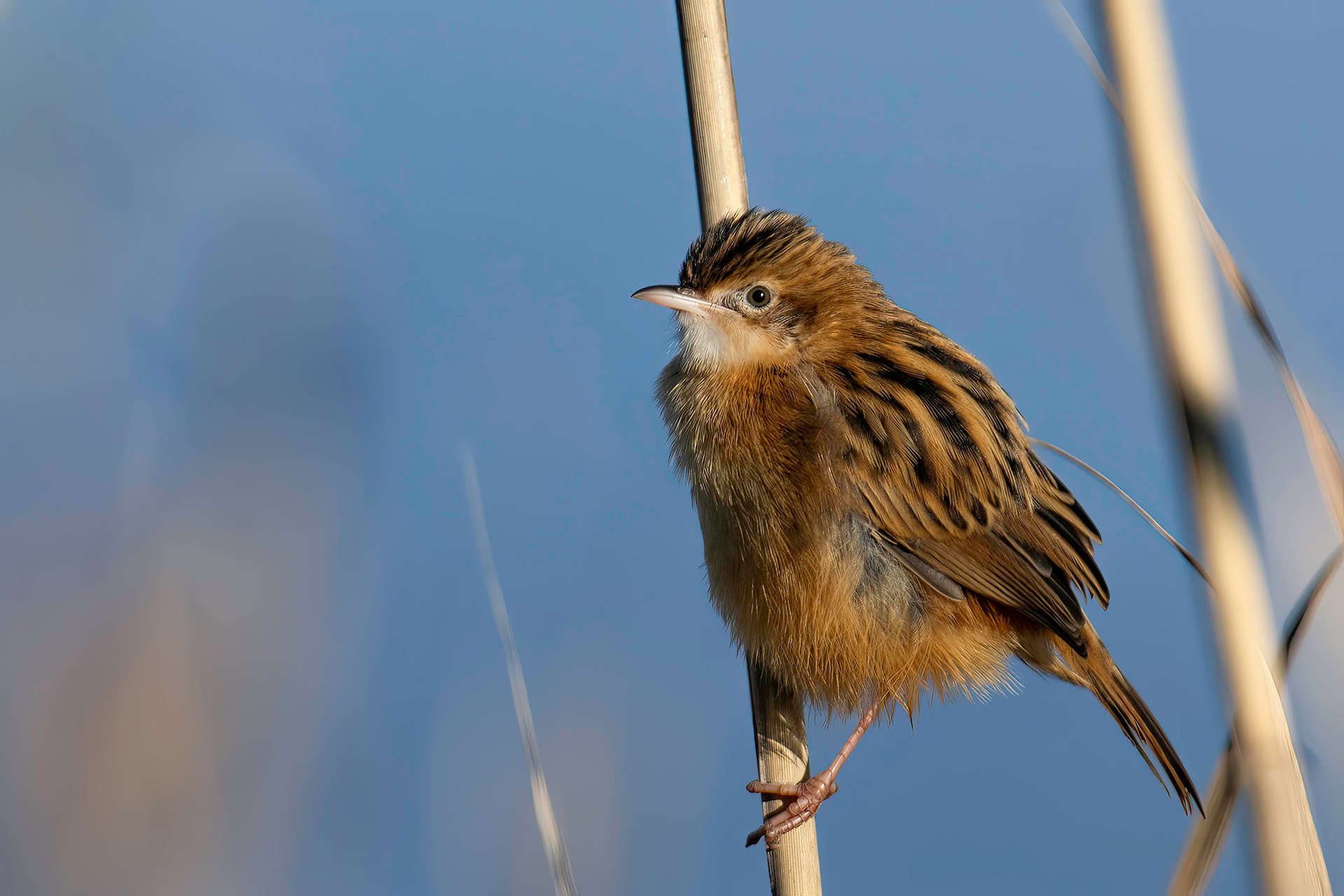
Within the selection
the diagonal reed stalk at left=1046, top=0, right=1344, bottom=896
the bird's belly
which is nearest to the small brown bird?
the bird's belly

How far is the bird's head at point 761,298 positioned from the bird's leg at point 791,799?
1226 millimetres

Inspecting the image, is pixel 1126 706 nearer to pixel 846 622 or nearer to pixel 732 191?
pixel 846 622

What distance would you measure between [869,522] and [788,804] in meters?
0.80

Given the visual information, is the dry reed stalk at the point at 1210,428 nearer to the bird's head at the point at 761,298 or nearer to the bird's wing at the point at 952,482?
the bird's wing at the point at 952,482

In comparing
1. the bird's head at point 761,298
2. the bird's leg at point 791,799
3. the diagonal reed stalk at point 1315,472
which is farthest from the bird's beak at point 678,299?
the diagonal reed stalk at point 1315,472

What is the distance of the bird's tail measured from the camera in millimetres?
2879

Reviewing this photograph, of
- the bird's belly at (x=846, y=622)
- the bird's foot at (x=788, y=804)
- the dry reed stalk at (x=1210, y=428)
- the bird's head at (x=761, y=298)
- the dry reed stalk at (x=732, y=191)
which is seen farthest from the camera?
the bird's head at (x=761, y=298)

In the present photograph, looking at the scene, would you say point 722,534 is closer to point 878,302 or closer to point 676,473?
point 676,473

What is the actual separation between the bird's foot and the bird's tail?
2.94ft

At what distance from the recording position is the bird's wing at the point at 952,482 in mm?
2865

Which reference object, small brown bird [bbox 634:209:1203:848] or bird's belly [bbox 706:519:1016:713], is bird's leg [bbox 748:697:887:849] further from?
bird's belly [bbox 706:519:1016:713]

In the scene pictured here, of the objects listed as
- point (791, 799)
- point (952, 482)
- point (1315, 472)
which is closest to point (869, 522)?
point (952, 482)

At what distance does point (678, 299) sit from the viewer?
319 centimetres

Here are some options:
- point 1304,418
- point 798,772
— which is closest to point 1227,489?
point 1304,418
